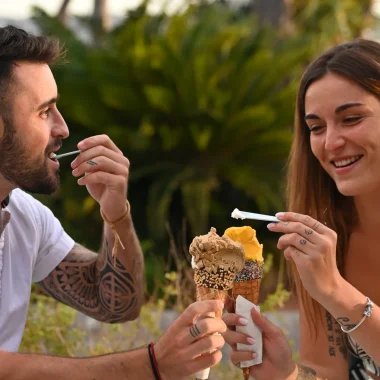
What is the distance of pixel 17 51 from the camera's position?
2.80 meters

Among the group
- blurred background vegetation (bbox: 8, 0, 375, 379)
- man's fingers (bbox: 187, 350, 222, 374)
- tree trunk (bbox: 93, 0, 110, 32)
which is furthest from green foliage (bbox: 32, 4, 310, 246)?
man's fingers (bbox: 187, 350, 222, 374)

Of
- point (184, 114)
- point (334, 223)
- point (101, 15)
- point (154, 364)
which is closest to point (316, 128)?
point (334, 223)

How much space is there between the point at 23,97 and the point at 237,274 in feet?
3.39

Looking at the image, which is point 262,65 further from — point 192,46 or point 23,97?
point 23,97

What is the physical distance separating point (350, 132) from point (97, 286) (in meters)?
1.25

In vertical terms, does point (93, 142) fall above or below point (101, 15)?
below

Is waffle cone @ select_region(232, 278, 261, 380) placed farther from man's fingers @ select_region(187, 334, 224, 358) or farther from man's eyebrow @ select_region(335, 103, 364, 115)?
man's eyebrow @ select_region(335, 103, 364, 115)

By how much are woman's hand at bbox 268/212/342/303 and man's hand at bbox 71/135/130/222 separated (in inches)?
27.8

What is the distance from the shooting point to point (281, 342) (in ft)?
8.32

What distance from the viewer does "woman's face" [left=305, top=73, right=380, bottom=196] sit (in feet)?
9.29

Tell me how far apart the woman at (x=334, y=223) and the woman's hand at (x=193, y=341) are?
0.20 m

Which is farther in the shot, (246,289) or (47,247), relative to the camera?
(47,247)

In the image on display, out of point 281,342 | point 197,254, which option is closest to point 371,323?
point 281,342

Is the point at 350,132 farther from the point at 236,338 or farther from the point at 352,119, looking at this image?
the point at 236,338
